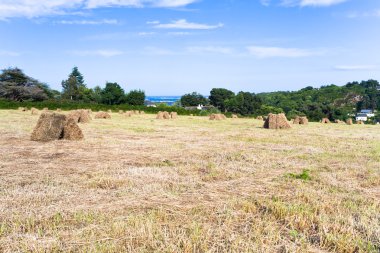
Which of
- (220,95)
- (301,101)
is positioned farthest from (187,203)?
(301,101)

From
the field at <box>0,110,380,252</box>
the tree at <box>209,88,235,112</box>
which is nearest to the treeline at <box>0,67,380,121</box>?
the tree at <box>209,88,235,112</box>

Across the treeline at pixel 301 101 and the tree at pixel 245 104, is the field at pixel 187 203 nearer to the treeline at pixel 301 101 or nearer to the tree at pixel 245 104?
the treeline at pixel 301 101

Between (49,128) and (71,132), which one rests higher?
(49,128)

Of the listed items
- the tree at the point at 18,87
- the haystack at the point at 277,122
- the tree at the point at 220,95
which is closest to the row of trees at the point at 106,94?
the tree at the point at 18,87

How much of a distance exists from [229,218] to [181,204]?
2.97 ft

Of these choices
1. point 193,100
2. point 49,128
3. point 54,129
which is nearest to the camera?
point 49,128

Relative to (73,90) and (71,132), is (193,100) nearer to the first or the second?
(73,90)

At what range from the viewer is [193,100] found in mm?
125125

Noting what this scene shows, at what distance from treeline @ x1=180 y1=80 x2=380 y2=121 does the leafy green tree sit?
1255 inches

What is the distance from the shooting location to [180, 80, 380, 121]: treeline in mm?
91431

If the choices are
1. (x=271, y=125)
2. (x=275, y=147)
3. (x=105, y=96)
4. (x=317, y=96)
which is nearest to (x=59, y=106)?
(x=105, y=96)

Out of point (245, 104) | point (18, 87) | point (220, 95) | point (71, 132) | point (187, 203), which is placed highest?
point (220, 95)

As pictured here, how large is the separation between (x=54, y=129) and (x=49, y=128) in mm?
218

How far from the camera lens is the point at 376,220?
467 centimetres
